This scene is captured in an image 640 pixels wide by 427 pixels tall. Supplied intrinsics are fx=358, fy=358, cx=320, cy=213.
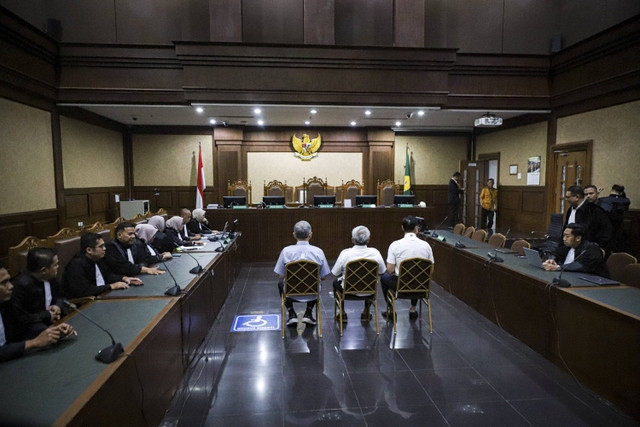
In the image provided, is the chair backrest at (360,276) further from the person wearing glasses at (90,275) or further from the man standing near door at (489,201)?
the man standing near door at (489,201)

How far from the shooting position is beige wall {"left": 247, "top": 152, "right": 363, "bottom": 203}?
1094cm

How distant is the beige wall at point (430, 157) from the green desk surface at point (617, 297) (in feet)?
28.8

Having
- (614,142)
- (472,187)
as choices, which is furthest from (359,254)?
(472,187)

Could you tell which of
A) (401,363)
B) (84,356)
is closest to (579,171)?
(401,363)

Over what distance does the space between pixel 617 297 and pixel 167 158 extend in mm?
10547

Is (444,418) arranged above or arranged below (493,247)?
below

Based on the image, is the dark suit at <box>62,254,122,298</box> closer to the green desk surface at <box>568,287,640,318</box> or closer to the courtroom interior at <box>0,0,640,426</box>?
the courtroom interior at <box>0,0,640,426</box>

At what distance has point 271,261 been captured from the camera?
720 cm

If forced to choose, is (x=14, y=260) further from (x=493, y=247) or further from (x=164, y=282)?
(x=493, y=247)

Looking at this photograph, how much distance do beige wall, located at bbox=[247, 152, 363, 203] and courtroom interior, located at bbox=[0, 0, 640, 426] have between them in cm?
7

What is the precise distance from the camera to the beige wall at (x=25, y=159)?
17.4ft

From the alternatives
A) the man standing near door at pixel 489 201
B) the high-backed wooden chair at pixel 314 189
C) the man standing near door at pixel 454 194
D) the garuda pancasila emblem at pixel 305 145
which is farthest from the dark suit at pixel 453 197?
the garuda pancasila emblem at pixel 305 145

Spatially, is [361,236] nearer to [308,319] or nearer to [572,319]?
[308,319]

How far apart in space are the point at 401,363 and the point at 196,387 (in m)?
1.75
